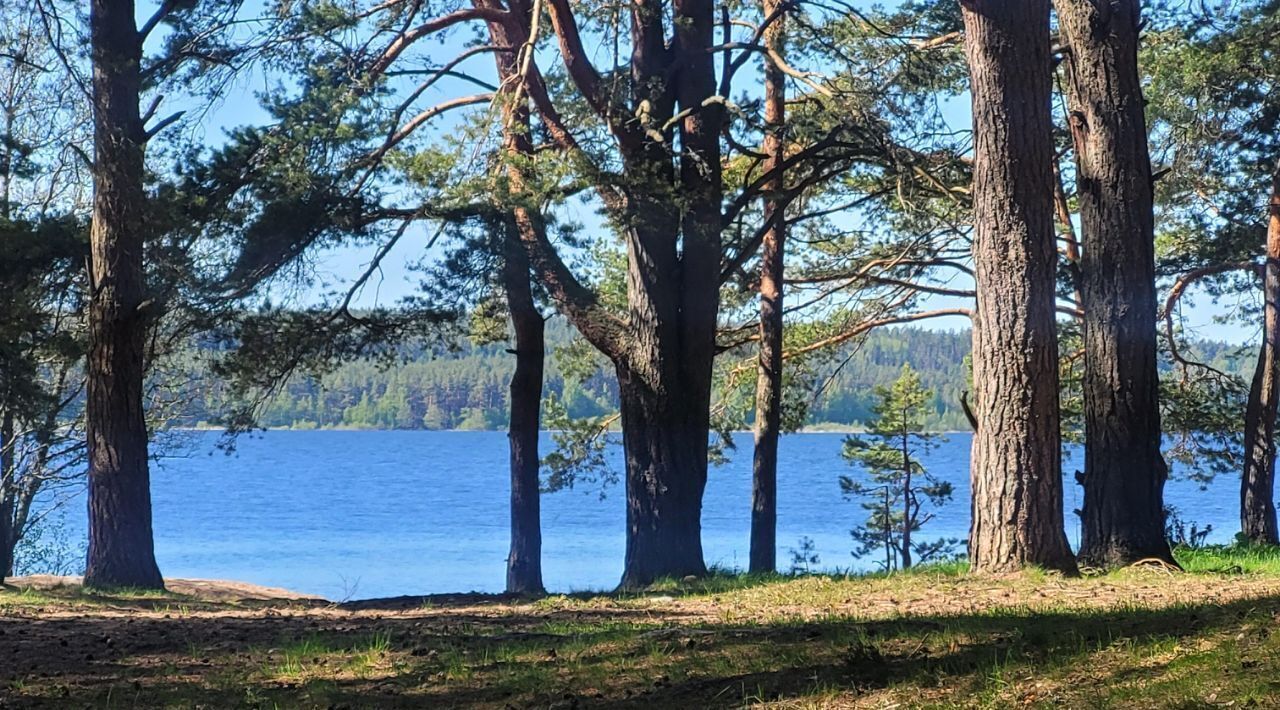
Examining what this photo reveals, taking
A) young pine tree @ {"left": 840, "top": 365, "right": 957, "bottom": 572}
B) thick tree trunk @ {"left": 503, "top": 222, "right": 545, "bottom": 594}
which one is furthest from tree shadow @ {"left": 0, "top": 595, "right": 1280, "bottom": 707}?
young pine tree @ {"left": 840, "top": 365, "right": 957, "bottom": 572}

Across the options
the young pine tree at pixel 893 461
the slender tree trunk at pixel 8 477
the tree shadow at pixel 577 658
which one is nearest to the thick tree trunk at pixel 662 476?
the tree shadow at pixel 577 658

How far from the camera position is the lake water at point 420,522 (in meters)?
31.7

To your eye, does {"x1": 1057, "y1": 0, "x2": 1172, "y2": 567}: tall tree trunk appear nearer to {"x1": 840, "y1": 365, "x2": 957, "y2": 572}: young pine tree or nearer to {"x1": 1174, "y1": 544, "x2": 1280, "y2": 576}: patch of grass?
{"x1": 1174, "y1": 544, "x2": 1280, "y2": 576}: patch of grass

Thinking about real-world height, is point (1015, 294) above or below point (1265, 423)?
above

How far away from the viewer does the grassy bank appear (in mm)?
4445

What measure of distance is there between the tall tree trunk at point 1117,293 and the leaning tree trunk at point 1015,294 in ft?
3.84

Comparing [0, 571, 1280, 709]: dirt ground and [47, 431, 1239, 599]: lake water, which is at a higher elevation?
[0, 571, 1280, 709]: dirt ground

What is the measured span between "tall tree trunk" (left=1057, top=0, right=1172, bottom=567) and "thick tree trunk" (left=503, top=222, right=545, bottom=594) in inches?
261

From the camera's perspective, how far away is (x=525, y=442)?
15.5 m

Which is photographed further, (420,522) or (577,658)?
(420,522)

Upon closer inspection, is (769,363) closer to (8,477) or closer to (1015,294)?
(1015,294)

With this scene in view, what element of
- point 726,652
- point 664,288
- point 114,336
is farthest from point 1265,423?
point 114,336

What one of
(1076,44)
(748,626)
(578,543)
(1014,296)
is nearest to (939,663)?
(748,626)

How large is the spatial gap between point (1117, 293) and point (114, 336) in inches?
360
